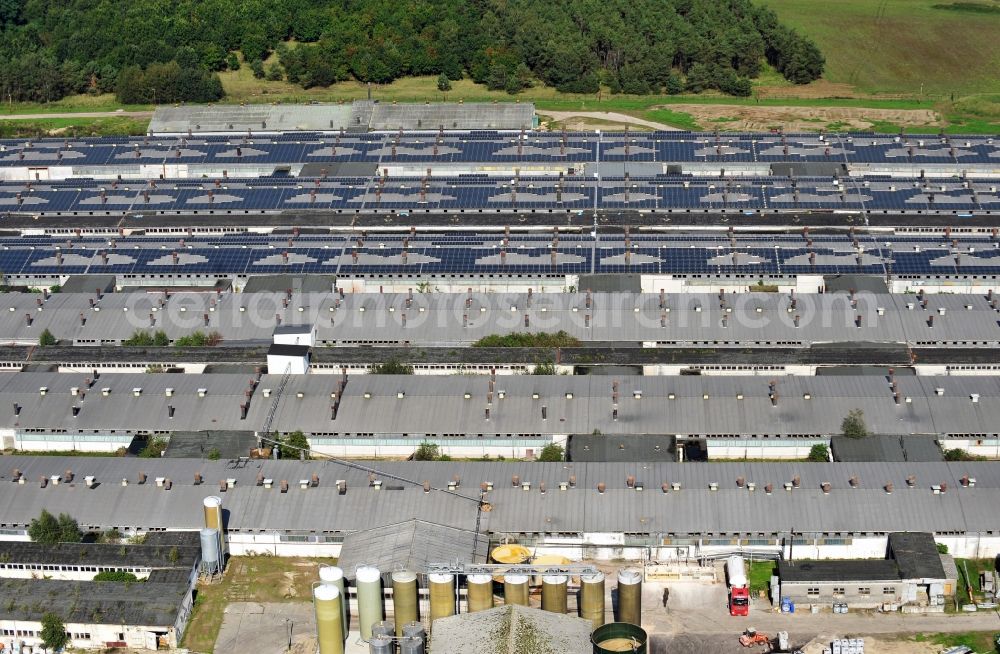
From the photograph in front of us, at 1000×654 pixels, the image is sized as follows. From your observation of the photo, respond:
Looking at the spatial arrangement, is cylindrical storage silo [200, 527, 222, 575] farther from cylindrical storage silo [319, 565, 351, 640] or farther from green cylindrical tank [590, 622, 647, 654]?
green cylindrical tank [590, 622, 647, 654]

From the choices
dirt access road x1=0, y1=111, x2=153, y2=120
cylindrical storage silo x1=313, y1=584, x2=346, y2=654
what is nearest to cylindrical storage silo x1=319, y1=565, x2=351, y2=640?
cylindrical storage silo x1=313, y1=584, x2=346, y2=654

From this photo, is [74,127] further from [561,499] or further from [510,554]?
[510,554]

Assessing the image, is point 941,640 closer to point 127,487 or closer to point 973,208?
point 127,487

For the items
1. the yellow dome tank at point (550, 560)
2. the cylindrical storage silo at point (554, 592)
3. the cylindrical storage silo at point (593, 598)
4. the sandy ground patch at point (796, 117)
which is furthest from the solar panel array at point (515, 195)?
the cylindrical storage silo at point (593, 598)

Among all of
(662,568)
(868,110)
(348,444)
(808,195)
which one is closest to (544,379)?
(348,444)

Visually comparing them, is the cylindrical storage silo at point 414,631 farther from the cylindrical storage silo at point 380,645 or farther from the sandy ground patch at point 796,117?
the sandy ground patch at point 796,117
